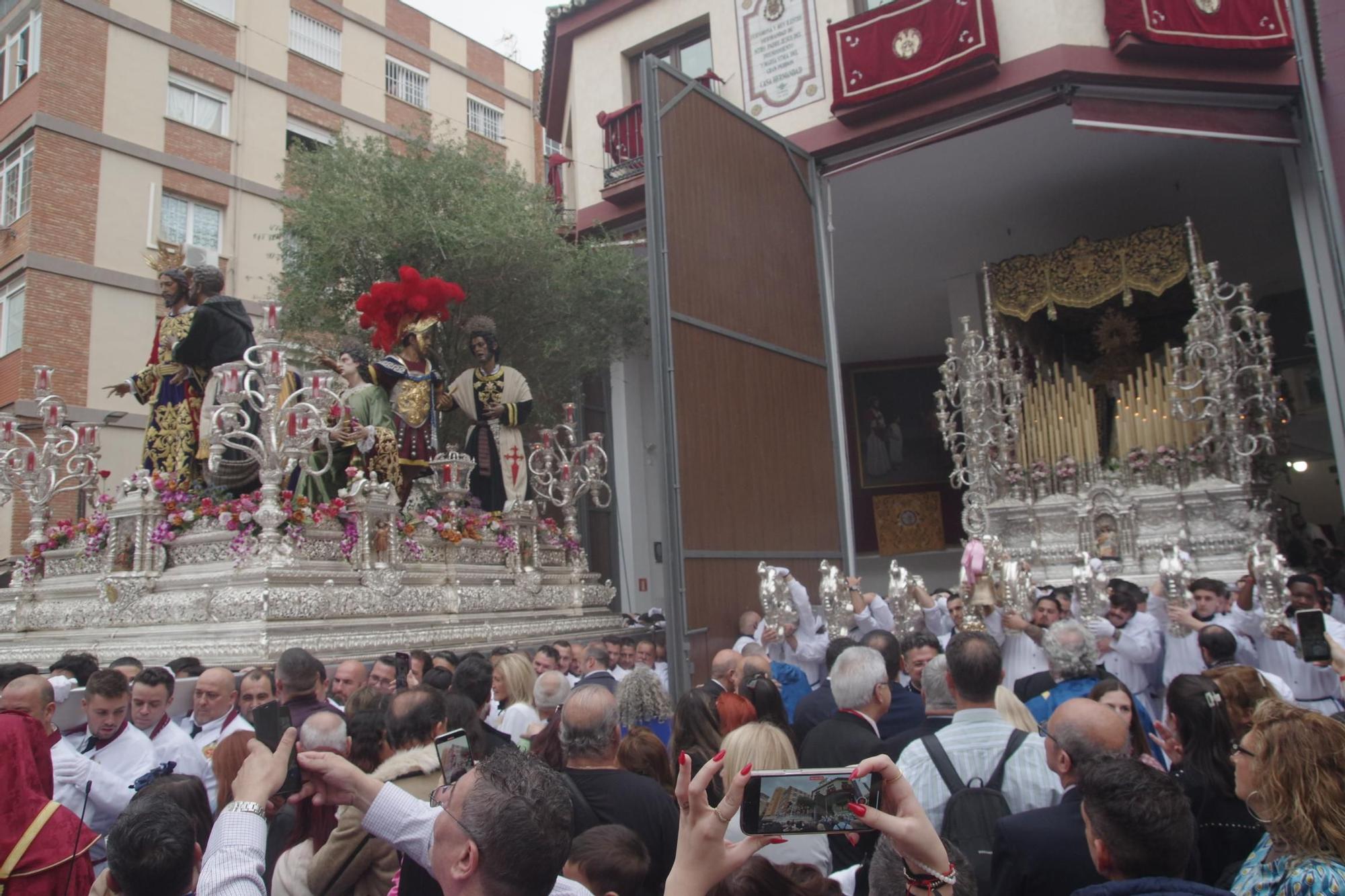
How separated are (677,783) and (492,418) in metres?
10.1


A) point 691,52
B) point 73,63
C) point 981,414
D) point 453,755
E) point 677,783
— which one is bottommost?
point 677,783


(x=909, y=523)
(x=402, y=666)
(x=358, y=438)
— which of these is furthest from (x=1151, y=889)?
(x=909, y=523)

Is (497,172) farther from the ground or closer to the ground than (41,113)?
closer to the ground

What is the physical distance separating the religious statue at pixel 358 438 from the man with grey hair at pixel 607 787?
693 cm

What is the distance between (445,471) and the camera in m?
11.9

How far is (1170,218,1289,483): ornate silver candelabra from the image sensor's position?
40.2ft

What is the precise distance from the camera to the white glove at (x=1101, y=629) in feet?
21.7

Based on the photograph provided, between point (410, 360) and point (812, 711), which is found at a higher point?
point (410, 360)

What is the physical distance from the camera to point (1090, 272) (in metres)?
13.8

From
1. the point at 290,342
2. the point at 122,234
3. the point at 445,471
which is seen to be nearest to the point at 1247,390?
the point at 445,471

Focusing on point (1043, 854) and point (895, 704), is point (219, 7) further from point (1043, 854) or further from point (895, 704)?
point (1043, 854)

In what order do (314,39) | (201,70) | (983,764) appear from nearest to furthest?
(983,764) → (201,70) → (314,39)

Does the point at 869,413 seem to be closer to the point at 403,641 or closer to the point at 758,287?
the point at 758,287

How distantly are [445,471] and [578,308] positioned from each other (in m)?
4.81
